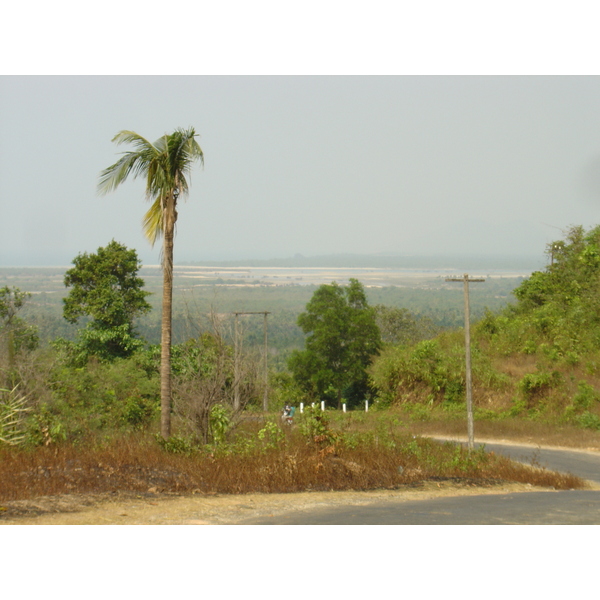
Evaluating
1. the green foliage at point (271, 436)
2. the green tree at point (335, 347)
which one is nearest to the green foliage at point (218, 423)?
the green foliage at point (271, 436)

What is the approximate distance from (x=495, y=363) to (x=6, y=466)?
98.5 feet

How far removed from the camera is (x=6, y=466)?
32.2ft

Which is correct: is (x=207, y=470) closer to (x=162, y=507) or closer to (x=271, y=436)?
(x=162, y=507)

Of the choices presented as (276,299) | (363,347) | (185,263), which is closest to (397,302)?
(276,299)

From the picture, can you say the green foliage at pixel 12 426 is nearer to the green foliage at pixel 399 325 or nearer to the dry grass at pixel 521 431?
the dry grass at pixel 521 431

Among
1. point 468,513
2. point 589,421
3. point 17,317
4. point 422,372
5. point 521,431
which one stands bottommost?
point 521,431

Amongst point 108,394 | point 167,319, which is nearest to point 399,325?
point 108,394

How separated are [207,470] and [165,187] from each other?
6.98 metres

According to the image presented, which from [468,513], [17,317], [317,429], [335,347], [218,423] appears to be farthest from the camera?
[335,347]

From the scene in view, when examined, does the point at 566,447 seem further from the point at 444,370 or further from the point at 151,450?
the point at 151,450

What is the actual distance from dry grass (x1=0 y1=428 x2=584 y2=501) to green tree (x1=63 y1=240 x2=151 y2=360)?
23121mm

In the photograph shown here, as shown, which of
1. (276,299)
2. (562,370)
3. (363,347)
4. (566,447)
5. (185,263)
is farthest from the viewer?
(276,299)

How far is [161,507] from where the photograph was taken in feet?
29.7

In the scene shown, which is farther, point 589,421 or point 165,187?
point 589,421
